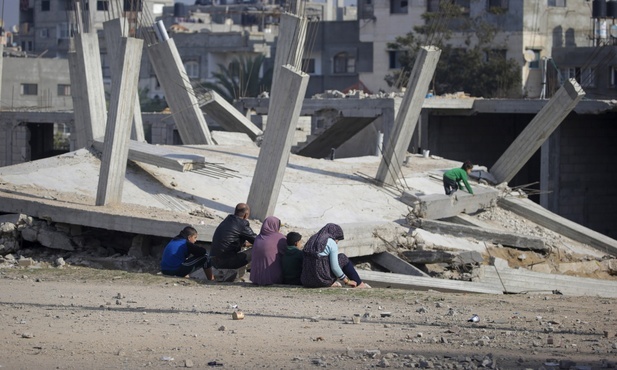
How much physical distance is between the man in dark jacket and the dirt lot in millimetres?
651

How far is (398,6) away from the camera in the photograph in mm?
54781

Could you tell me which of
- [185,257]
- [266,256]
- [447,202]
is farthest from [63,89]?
[266,256]

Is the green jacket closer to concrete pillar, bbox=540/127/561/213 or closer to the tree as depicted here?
concrete pillar, bbox=540/127/561/213

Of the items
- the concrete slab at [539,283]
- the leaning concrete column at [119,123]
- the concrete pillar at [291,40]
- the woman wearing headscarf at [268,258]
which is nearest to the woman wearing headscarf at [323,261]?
the woman wearing headscarf at [268,258]

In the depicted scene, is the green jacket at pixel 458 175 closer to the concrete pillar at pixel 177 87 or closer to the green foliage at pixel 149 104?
the concrete pillar at pixel 177 87

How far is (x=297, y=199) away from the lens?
18.0 meters

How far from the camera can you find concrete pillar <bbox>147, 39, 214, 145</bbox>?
21.6 metres

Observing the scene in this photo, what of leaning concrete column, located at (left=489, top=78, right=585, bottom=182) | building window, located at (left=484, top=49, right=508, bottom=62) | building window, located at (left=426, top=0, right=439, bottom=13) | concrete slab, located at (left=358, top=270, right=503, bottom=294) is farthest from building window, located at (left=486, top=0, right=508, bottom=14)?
concrete slab, located at (left=358, top=270, right=503, bottom=294)

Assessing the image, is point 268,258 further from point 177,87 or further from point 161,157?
point 177,87

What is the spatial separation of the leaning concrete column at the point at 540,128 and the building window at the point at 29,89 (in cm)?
3232

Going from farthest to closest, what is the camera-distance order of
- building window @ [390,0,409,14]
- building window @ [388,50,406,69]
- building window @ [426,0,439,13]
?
building window @ [390,0,409,14] < building window @ [388,50,406,69] < building window @ [426,0,439,13]

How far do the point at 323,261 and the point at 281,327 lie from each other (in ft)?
9.41

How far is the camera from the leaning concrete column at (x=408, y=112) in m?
19.5

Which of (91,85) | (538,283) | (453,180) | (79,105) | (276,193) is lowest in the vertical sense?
(538,283)
